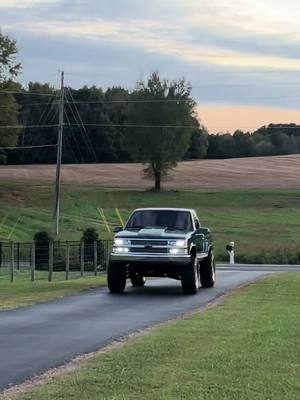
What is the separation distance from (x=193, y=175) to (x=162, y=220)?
76.5 m

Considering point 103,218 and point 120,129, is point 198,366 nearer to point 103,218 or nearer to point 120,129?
point 103,218

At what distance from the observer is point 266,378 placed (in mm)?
7969

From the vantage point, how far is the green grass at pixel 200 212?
52.0 m

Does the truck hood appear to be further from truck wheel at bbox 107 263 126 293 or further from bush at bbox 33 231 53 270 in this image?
bush at bbox 33 231 53 270

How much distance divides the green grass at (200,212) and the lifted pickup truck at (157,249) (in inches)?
1051

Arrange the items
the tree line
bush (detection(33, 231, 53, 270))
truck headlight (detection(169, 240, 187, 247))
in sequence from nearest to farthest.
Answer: truck headlight (detection(169, 240, 187, 247)), bush (detection(33, 231, 53, 270)), the tree line

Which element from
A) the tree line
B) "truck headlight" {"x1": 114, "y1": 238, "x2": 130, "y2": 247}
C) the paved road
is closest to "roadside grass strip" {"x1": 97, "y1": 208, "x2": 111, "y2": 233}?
the tree line

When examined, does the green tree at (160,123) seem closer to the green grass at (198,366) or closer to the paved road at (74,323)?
the paved road at (74,323)

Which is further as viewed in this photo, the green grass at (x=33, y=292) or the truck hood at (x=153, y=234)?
the truck hood at (x=153, y=234)

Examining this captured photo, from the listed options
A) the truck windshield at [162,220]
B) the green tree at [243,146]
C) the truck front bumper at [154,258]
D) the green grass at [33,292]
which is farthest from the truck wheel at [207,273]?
the green tree at [243,146]

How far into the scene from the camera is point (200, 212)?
70.6m

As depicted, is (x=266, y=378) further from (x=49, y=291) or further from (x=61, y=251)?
(x=61, y=251)

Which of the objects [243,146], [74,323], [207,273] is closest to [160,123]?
[243,146]

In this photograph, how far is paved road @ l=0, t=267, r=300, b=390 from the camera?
31.4 ft
